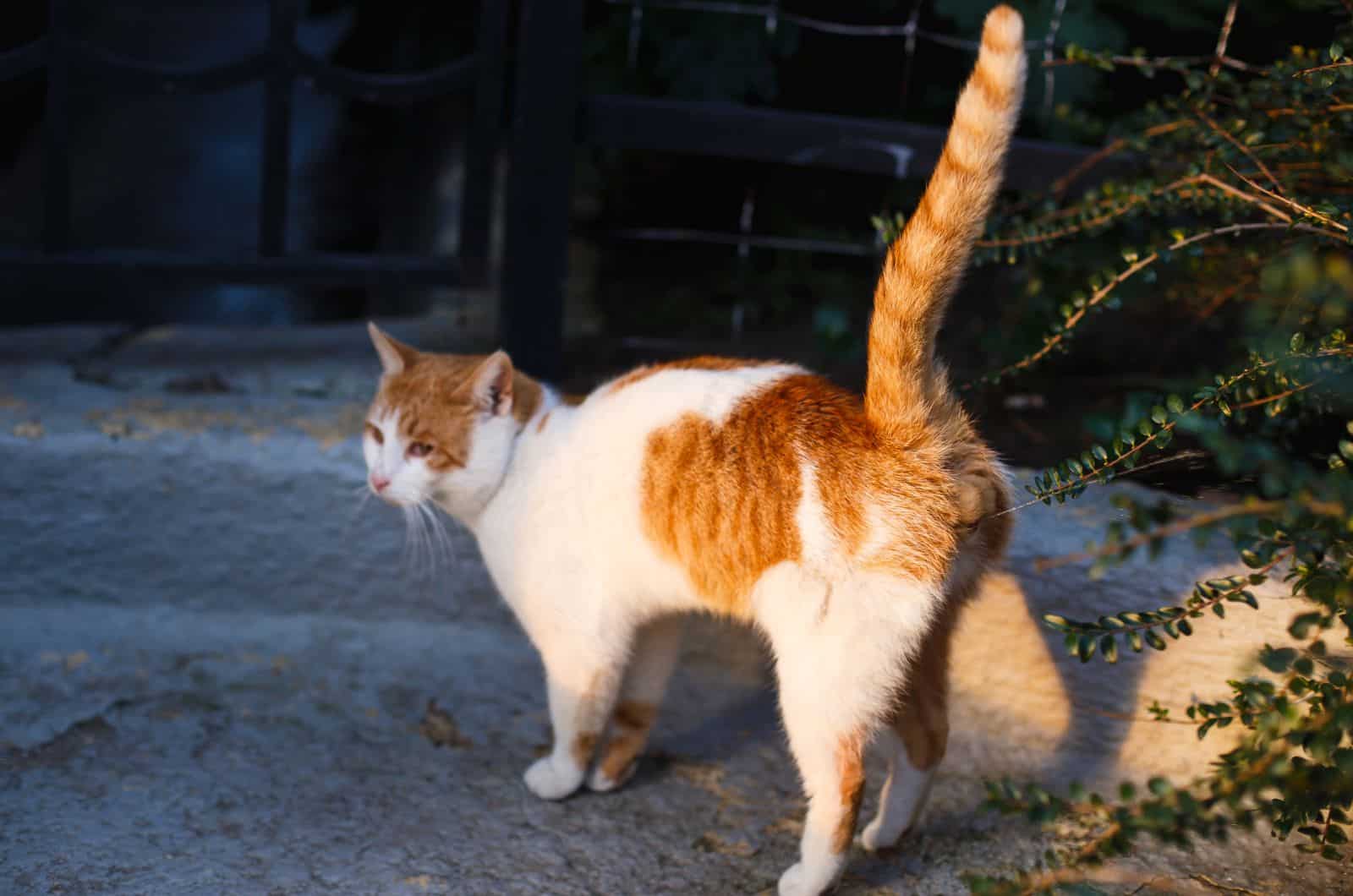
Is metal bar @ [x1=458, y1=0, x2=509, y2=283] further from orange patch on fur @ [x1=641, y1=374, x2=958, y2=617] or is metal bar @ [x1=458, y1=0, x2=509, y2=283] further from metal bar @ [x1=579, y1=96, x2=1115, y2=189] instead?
orange patch on fur @ [x1=641, y1=374, x2=958, y2=617]

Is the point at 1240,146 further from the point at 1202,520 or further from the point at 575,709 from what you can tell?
the point at 575,709

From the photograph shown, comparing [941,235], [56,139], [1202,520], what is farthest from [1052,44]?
[56,139]

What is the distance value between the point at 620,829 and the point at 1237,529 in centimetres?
143

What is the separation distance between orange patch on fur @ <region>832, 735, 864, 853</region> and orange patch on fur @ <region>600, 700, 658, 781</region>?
21.8 inches

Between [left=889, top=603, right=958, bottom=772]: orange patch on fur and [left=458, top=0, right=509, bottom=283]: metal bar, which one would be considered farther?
[left=458, top=0, right=509, bottom=283]: metal bar

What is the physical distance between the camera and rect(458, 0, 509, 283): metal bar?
120 inches

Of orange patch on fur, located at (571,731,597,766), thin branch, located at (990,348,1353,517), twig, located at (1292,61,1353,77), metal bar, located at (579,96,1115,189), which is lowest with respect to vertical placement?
orange patch on fur, located at (571,731,597,766)

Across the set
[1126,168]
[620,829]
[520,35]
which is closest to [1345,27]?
[1126,168]

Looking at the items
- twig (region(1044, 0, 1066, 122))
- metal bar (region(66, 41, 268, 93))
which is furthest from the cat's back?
twig (region(1044, 0, 1066, 122))

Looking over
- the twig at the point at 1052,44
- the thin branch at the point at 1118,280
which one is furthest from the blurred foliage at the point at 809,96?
the thin branch at the point at 1118,280

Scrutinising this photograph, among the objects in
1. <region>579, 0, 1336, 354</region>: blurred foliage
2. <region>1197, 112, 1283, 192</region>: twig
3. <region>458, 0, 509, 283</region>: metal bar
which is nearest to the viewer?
<region>1197, 112, 1283, 192</region>: twig

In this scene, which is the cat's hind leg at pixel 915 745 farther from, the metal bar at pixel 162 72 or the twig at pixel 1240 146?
the metal bar at pixel 162 72

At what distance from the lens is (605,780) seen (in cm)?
244

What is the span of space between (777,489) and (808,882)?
2.24 feet
